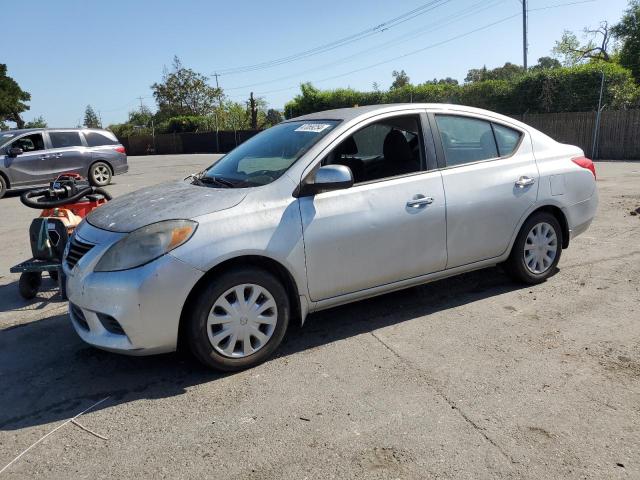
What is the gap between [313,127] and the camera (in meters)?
4.38

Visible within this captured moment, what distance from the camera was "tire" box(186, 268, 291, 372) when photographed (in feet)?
11.3

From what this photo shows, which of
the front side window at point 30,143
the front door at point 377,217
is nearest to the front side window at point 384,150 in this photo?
the front door at point 377,217

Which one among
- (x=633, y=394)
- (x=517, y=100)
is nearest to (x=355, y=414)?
(x=633, y=394)

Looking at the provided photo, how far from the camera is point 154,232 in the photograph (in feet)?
11.2

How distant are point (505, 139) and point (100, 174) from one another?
13098 millimetres

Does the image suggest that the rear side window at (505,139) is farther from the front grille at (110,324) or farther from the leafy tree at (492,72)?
the leafy tree at (492,72)

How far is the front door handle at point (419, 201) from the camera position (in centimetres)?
422

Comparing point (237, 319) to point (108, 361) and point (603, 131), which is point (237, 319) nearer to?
point (108, 361)

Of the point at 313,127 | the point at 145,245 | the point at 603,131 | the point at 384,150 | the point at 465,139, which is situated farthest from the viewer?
the point at 603,131

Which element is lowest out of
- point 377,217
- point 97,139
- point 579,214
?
point 579,214

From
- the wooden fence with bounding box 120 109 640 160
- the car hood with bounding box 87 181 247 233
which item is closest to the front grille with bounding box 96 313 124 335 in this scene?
the car hood with bounding box 87 181 247 233

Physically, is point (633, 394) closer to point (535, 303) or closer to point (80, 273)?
point (535, 303)

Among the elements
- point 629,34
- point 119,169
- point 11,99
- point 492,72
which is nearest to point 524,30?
point 629,34

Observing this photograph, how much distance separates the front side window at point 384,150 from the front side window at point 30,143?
1288 cm
